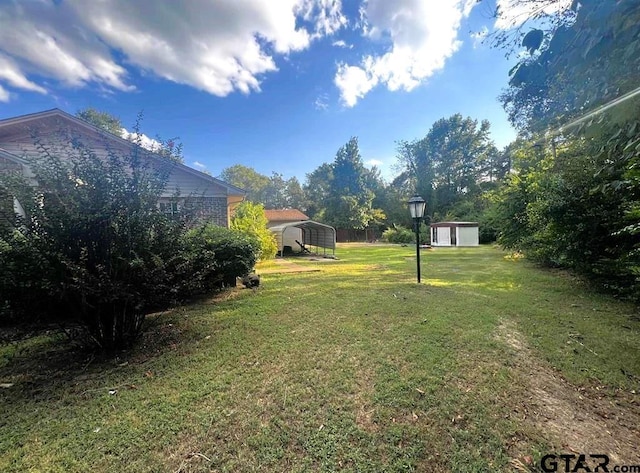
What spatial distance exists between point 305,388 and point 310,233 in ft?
59.3

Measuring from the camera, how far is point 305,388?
9.05ft

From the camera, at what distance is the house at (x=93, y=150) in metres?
3.72

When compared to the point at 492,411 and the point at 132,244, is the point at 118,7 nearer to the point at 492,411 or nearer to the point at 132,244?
the point at 132,244

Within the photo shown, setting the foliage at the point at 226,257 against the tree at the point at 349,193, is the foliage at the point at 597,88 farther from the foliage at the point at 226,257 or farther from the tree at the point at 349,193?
the tree at the point at 349,193

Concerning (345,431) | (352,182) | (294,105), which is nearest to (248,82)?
(294,105)

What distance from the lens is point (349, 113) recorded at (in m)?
15.5

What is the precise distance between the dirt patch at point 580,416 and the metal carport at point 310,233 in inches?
538

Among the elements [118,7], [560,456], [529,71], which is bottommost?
[560,456]

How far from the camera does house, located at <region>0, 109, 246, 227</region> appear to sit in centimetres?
372

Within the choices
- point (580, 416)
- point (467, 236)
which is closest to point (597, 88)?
point (580, 416)

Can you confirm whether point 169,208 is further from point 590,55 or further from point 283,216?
point 283,216

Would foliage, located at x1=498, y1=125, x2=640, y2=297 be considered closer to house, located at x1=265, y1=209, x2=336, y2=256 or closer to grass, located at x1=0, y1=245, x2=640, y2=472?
grass, located at x1=0, y1=245, x2=640, y2=472

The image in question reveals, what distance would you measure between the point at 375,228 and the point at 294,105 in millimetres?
25685

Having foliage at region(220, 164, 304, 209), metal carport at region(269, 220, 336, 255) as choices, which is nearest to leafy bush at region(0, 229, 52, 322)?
metal carport at region(269, 220, 336, 255)
